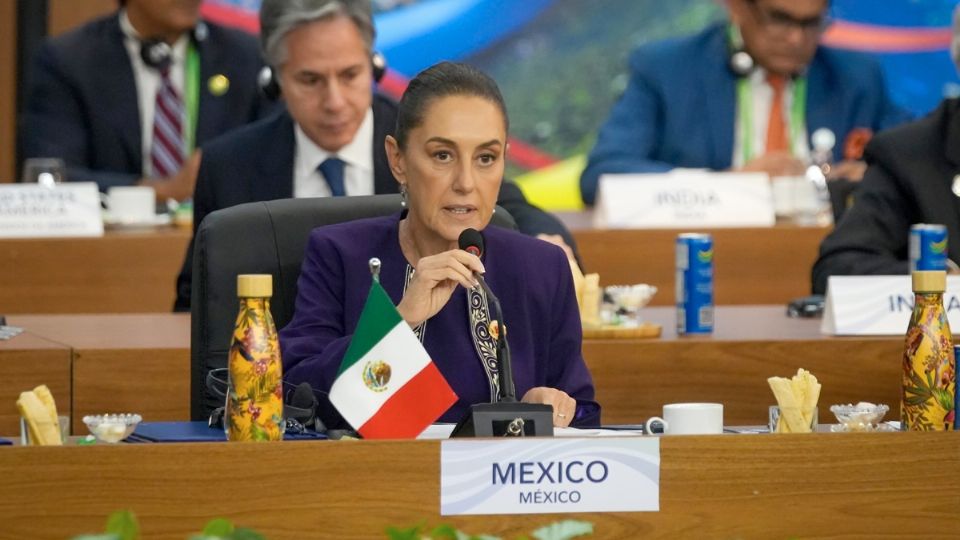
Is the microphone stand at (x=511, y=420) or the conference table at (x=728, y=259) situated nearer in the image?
the microphone stand at (x=511, y=420)

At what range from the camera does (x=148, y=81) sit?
5238 mm

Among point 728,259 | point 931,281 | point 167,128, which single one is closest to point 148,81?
point 167,128

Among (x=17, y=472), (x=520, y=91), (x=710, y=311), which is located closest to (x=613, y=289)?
(x=710, y=311)

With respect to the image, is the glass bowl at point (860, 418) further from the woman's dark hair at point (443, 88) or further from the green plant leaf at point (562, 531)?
the green plant leaf at point (562, 531)

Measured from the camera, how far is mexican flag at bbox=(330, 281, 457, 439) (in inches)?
79.5

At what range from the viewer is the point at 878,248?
3691 mm

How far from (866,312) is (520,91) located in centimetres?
358

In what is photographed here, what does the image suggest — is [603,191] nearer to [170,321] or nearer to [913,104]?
[170,321]

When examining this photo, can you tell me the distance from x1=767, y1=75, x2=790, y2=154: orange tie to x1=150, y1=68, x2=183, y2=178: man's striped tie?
5.60 feet

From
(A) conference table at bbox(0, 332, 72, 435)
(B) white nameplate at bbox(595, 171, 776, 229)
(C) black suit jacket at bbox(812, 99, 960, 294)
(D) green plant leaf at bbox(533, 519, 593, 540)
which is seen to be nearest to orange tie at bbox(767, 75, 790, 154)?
(B) white nameplate at bbox(595, 171, 776, 229)

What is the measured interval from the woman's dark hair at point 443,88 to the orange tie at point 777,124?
9.14ft

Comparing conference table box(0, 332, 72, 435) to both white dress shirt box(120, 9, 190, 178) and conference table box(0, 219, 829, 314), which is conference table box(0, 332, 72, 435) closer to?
conference table box(0, 219, 829, 314)

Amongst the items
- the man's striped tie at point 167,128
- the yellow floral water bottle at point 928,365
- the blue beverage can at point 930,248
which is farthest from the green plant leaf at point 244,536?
the man's striped tie at point 167,128

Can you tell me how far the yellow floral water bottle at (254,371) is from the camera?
6.51ft
